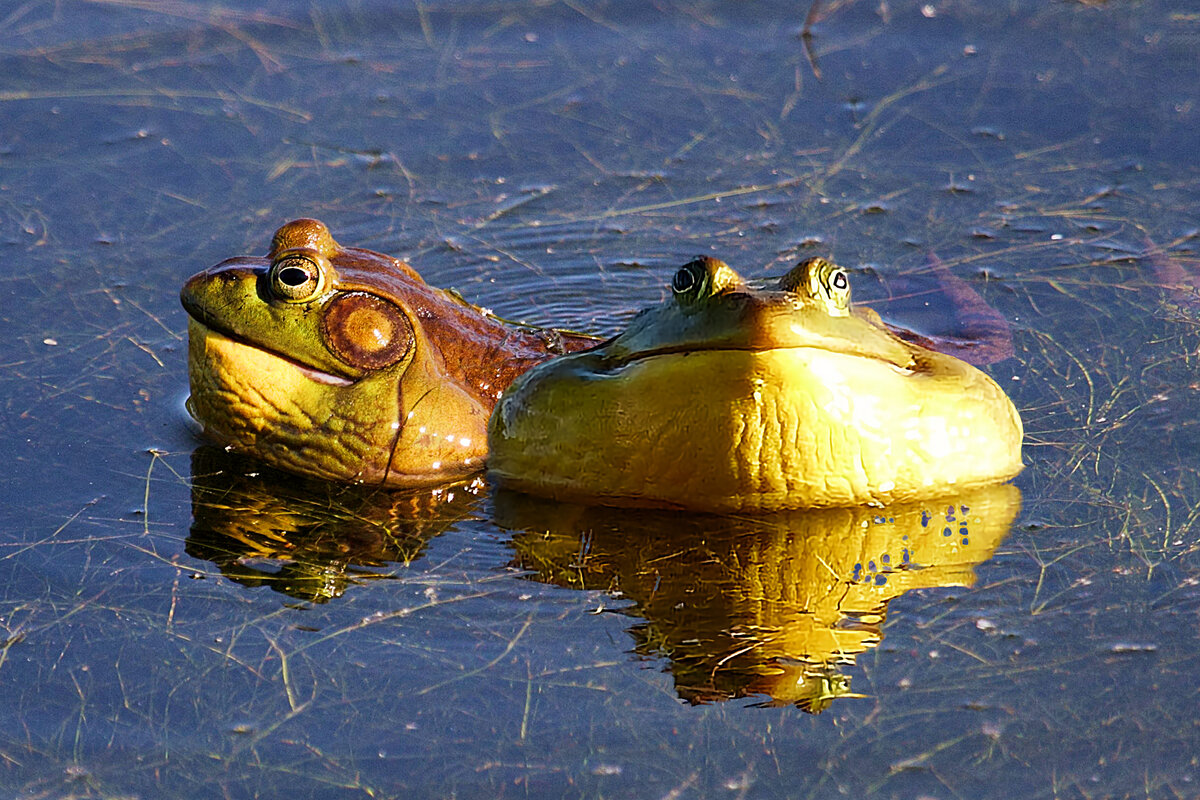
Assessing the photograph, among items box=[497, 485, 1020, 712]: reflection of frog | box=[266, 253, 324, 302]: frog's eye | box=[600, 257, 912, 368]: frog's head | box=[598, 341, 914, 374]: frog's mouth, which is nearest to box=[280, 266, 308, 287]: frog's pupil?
box=[266, 253, 324, 302]: frog's eye

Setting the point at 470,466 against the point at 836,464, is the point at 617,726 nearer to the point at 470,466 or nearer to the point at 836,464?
the point at 836,464

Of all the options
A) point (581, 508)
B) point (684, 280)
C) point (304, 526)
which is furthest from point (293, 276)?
point (684, 280)

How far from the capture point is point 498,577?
3943 mm

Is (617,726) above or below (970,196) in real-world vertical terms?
below

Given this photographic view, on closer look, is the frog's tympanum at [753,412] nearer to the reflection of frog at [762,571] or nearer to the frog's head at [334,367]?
the reflection of frog at [762,571]

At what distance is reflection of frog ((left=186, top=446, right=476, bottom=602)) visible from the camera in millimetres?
4004

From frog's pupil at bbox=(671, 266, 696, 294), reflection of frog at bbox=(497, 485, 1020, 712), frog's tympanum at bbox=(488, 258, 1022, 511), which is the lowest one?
reflection of frog at bbox=(497, 485, 1020, 712)

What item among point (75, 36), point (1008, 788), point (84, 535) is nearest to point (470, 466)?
point (84, 535)

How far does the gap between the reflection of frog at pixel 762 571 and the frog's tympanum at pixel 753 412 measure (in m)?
0.08

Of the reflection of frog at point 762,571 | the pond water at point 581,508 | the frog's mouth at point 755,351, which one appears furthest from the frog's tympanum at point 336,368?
the frog's mouth at point 755,351

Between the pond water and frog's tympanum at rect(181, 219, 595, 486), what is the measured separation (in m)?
0.12

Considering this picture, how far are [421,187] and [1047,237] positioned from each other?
2.38m

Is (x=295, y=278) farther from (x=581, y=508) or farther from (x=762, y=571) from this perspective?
(x=762, y=571)

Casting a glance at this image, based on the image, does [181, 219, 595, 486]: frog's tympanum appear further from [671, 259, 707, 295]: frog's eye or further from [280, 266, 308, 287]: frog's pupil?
[671, 259, 707, 295]: frog's eye
